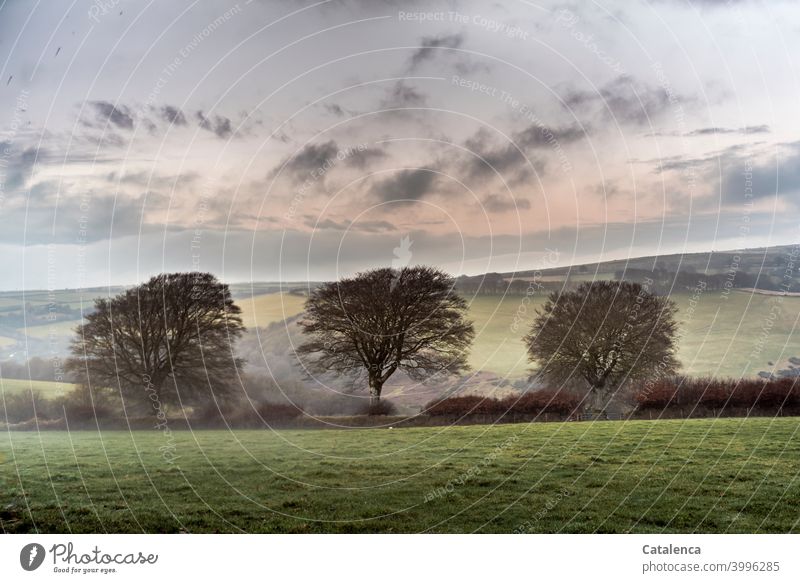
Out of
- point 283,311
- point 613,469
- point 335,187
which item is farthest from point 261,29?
point 613,469

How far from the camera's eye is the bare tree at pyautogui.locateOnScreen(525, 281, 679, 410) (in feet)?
70.5

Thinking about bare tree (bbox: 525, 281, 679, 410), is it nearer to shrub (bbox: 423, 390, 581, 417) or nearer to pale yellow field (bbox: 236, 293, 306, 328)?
shrub (bbox: 423, 390, 581, 417)

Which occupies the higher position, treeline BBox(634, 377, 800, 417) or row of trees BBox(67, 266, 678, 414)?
row of trees BBox(67, 266, 678, 414)

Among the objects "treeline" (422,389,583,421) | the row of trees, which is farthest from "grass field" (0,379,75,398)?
"treeline" (422,389,583,421)

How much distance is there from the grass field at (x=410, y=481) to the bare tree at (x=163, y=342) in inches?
59.5

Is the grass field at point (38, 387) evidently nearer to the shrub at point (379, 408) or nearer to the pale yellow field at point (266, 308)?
the pale yellow field at point (266, 308)

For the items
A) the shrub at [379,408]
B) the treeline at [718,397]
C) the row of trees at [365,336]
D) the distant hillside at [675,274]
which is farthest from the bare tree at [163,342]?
the treeline at [718,397]

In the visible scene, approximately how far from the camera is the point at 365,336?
2119 cm

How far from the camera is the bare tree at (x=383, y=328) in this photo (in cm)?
2073

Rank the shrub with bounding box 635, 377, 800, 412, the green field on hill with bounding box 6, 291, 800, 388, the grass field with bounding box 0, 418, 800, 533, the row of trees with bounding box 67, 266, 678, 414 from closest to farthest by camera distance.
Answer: the grass field with bounding box 0, 418, 800, 533 < the row of trees with bounding box 67, 266, 678, 414 < the shrub with bounding box 635, 377, 800, 412 < the green field on hill with bounding box 6, 291, 800, 388

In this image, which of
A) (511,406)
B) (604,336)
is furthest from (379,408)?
(604,336)

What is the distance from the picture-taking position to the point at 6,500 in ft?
43.0

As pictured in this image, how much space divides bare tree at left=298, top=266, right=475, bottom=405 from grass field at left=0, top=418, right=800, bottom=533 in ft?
9.06

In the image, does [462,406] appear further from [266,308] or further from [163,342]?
[163,342]
